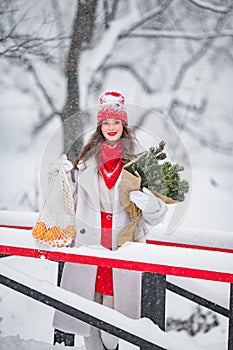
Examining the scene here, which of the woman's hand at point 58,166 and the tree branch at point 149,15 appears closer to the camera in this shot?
the woman's hand at point 58,166

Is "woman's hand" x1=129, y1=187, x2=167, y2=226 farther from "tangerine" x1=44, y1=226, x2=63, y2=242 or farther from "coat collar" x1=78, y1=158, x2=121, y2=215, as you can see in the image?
"tangerine" x1=44, y1=226, x2=63, y2=242

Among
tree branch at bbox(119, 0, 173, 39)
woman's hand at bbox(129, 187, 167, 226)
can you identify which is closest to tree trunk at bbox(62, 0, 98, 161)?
tree branch at bbox(119, 0, 173, 39)

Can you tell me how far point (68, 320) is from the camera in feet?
5.79

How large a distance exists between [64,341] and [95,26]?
6.35 ft

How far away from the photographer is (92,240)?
167cm

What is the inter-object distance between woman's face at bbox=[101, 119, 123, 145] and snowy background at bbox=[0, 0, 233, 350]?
62.6 inches

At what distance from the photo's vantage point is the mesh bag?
1.63 m

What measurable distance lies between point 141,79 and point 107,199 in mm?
1953

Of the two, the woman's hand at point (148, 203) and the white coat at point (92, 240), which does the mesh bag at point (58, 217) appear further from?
the woman's hand at point (148, 203)

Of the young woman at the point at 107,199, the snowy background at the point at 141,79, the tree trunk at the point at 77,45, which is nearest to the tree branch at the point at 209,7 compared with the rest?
the snowy background at the point at 141,79

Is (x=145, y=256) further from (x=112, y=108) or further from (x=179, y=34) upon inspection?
(x=179, y=34)

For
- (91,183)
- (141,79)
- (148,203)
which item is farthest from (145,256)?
(141,79)

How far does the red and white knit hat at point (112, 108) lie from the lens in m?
1.66

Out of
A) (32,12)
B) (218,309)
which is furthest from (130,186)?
(32,12)
